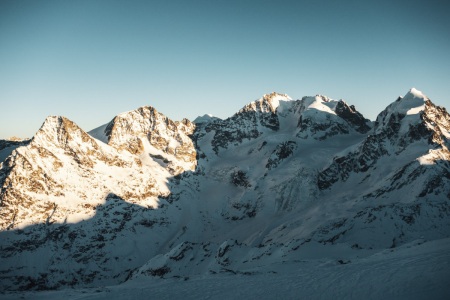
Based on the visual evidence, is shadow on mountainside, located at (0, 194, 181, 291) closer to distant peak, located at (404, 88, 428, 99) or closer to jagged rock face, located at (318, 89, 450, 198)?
jagged rock face, located at (318, 89, 450, 198)

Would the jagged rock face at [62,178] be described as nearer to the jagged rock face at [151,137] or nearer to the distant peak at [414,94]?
the jagged rock face at [151,137]

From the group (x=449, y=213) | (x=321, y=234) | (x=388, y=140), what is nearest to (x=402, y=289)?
(x=321, y=234)

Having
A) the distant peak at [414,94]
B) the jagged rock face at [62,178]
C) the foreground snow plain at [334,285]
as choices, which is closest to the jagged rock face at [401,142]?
the distant peak at [414,94]

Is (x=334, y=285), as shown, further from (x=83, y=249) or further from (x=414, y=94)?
(x=414, y=94)

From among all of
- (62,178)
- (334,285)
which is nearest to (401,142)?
(334,285)

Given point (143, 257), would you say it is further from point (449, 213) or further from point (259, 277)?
point (449, 213)
